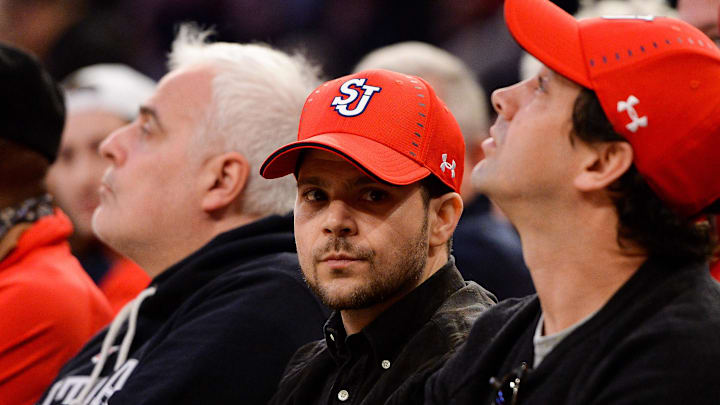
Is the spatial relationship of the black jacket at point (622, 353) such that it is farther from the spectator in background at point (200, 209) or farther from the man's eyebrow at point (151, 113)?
the man's eyebrow at point (151, 113)

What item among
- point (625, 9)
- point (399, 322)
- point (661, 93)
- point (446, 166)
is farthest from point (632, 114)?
point (625, 9)

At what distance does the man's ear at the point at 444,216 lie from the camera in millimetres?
2041

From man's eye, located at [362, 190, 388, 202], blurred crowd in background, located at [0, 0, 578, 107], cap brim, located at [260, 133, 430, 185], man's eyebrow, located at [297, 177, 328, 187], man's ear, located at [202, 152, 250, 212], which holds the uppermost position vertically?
cap brim, located at [260, 133, 430, 185]

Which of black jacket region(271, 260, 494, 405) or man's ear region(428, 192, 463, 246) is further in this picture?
man's ear region(428, 192, 463, 246)

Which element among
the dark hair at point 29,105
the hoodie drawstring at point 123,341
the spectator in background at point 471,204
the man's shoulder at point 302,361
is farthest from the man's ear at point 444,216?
the dark hair at point 29,105

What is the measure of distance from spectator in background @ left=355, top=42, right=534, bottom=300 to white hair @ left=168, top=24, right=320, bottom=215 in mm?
919

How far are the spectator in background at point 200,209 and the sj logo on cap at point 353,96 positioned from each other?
59cm

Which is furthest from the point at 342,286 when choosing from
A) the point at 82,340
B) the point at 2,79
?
the point at 2,79

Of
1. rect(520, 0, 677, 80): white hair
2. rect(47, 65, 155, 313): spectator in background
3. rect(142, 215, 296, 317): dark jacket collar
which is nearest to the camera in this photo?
rect(142, 215, 296, 317): dark jacket collar

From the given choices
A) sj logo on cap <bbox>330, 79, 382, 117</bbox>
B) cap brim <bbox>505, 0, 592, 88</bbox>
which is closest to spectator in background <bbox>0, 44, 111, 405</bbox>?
sj logo on cap <bbox>330, 79, 382, 117</bbox>

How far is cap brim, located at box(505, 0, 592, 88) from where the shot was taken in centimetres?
165

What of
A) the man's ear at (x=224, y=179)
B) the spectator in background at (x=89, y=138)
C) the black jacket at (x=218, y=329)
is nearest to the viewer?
the black jacket at (x=218, y=329)

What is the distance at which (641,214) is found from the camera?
1613mm

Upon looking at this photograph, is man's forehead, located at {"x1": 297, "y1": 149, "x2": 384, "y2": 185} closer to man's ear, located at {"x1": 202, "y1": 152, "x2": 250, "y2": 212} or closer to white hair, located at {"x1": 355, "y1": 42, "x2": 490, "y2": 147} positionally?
man's ear, located at {"x1": 202, "y1": 152, "x2": 250, "y2": 212}
